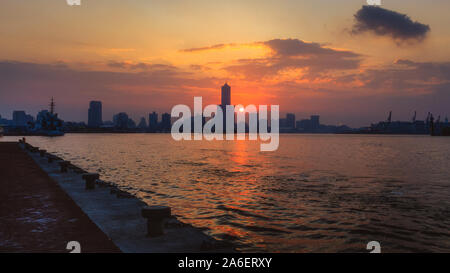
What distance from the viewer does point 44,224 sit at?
Result: 1105cm

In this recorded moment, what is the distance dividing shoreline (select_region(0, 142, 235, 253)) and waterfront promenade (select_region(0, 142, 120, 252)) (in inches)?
11.3

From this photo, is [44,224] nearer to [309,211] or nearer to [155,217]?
[155,217]

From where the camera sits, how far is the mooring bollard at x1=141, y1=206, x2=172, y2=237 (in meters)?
9.91

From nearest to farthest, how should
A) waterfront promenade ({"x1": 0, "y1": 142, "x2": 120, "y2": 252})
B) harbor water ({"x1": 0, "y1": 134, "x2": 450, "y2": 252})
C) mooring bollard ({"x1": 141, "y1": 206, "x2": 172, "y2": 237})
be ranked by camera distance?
waterfront promenade ({"x1": 0, "y1": 142, "x2": 120, "y2": 252}) → mooring bollard ({"x1": 141, "y1": 206, "x2": 172, "y2": 237}) → harbor water ({"x1": 0, "y1": 134, "x2": 450, "y2": 252})

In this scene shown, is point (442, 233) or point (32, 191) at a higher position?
point (32, 191)

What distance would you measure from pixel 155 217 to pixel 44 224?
13.1ft

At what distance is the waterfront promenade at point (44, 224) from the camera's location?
9109 mm

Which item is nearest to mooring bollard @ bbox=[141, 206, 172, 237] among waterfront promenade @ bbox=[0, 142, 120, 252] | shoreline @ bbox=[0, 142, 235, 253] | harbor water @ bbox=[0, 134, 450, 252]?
shoreline @ bbox=[0, 142, 235, 253]

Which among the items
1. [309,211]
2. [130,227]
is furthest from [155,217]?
[309,211]

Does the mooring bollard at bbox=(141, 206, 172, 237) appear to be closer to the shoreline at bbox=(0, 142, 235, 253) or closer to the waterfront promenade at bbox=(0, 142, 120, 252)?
the shoreline at bbox=(0, 142, 235, 253)

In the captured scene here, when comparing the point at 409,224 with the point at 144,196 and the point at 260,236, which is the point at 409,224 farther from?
the point at 144,196
